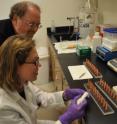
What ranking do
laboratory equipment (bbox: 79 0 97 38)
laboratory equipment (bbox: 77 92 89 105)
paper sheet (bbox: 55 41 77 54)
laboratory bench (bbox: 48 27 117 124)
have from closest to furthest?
laboratory bench (bbox: 48 27 117 124) < laboratory equipment (bbox: 77 92 89 105) < paper sheet (bbox: 55 41 77 54) < laboratory equipment (bbox: 79 0 97 38)

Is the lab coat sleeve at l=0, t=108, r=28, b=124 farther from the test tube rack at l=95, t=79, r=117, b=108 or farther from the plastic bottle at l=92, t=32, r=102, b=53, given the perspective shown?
the plastic bottle at l=92, t=32, r=102, b=53

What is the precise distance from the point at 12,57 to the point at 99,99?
1.54ft

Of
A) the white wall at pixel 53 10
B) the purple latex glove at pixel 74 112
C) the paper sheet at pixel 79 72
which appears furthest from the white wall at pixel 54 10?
the purple latex glove at pixel 74 112

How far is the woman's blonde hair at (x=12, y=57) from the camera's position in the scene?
1003 mm

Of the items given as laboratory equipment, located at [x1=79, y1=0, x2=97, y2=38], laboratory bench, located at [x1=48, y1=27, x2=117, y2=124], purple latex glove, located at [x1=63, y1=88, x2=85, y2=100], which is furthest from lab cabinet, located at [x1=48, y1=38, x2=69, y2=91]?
laboratory equipment, located at [x1=79, y1=0, x2=97, y2=38]

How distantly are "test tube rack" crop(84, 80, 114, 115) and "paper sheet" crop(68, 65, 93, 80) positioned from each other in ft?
0.40

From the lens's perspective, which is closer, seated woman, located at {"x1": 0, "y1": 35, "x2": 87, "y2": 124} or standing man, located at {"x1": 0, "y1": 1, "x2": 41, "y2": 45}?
seated woman, located at {"x1": 0, "y1": 35, "x2": 87, "y2": 124}

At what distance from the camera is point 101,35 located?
1900 mm

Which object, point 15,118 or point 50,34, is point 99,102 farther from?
point 50,34

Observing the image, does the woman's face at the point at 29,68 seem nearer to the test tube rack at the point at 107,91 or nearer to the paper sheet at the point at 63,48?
the test tube rack at the point at 107,91

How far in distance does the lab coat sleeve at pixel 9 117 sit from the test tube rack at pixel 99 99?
0.37 meters

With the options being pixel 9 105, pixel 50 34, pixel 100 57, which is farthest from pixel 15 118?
pixel 50 34

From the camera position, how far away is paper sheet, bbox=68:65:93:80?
1.39m

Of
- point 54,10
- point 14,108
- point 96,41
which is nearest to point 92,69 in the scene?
point 96,41
